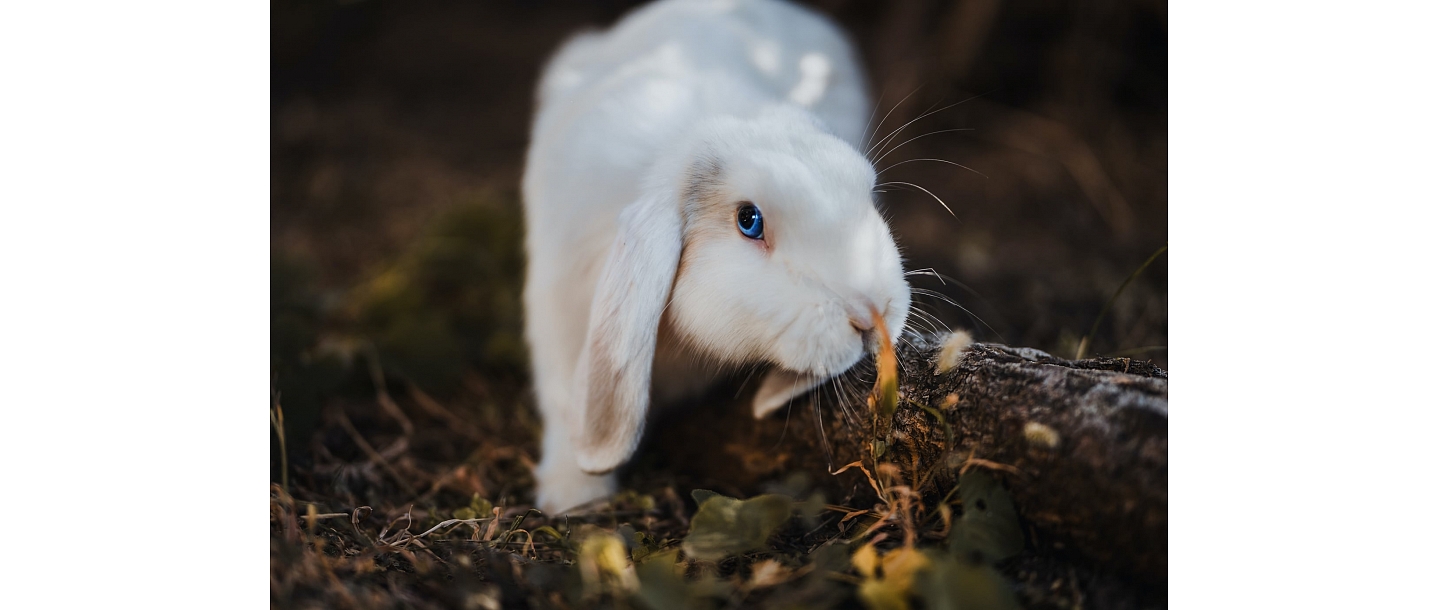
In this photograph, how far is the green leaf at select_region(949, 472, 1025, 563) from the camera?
148 cm

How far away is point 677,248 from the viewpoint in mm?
1859

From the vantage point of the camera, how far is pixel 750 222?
1.81m

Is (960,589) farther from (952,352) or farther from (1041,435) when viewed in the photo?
(952,352)

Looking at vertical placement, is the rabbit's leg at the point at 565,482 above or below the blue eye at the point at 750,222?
below

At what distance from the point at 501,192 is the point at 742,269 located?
3.53 meters

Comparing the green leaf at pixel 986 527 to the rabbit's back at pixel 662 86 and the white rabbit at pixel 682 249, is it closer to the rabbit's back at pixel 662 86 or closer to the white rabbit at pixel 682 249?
the white rabbit at pixel 682 249

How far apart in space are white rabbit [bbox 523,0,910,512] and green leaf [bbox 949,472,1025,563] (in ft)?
1.22

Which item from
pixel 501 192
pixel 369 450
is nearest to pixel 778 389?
pixel 369 450

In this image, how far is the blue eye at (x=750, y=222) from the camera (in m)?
1.79

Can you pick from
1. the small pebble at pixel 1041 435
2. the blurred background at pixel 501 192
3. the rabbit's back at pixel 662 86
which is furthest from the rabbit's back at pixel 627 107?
the small pebble at pixel 1041 435

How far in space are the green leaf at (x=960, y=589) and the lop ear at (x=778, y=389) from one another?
2.37ft

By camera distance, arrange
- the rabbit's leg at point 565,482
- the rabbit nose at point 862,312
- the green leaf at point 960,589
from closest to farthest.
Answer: the green leaf at point 960,589 < the rabbit nose at point 862,312 < the rabbit's leg at point 565,482

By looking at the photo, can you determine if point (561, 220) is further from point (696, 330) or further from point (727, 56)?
point (727, 56)

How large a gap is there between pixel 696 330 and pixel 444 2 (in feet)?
20.3
